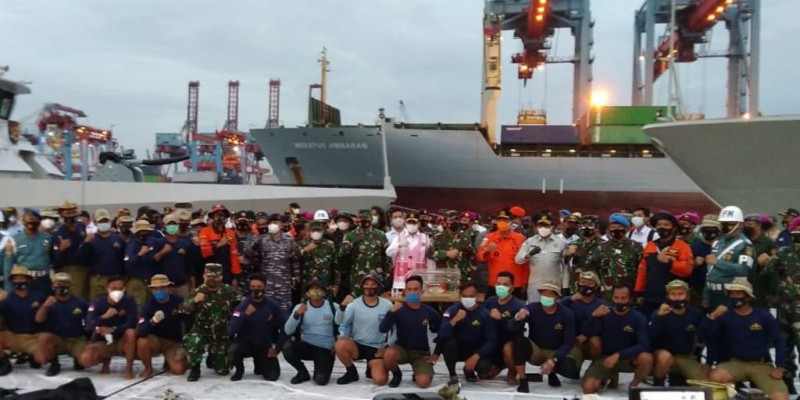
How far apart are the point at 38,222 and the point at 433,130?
2390 centimetres

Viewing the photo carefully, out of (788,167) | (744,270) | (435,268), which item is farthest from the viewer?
(788,167)

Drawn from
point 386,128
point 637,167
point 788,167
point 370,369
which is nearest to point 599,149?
point 637,167

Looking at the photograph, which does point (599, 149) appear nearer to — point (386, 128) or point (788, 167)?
point (386, 128)

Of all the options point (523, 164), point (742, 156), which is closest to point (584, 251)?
point (742, 156)

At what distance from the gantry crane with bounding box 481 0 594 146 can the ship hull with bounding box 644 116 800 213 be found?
14.8 m

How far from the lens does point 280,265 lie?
7.11 metres

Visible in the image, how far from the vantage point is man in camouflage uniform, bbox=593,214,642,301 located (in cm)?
636

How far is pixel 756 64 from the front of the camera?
30469 mm

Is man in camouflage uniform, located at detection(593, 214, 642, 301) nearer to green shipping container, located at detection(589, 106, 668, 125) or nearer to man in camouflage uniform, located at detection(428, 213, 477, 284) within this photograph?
man in camouflage uniform, located at detection(428, 213, 477, 284)

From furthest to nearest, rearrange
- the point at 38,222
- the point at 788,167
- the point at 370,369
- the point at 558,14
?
the point at 558,14
the point at 788,167
the point at 38,222
the point at 370,369

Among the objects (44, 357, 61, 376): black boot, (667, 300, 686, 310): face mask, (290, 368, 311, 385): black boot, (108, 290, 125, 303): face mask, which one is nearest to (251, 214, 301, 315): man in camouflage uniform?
(290, 368, 311, 385): black boot

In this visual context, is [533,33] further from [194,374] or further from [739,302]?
[194,374]

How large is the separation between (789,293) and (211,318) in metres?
5.17

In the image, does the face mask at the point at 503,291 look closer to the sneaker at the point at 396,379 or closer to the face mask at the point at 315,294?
the sneaker at the point at 396,379
